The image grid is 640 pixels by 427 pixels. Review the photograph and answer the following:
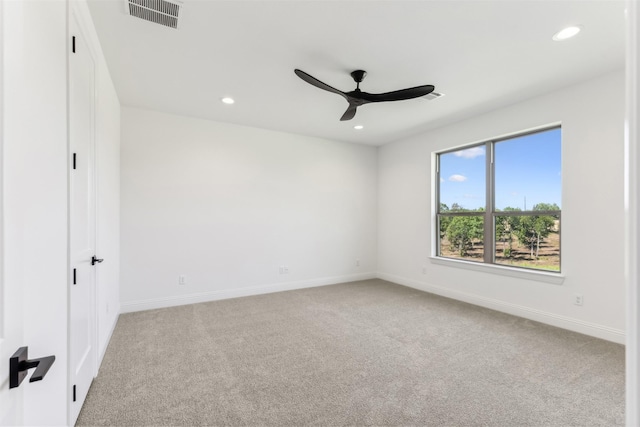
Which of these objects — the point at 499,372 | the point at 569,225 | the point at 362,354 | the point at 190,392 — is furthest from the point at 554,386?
the point at 190,392

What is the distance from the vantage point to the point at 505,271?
382 centimetres

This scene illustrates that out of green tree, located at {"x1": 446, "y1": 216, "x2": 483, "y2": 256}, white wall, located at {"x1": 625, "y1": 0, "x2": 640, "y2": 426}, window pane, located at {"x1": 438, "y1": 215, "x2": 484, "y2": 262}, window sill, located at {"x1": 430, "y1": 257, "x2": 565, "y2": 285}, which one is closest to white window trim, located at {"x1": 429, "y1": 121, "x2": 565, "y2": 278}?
window sill, located at {"x1": 430, "y1": 257, "x2": 565, "y2": 285}

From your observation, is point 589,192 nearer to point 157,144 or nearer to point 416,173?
point 416,173

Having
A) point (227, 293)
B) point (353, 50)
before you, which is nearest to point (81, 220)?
point (353, 50)

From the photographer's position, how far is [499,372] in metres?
2.38

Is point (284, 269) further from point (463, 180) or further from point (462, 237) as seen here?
point (463, 180)

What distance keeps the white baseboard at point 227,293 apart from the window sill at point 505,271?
68.0 inches

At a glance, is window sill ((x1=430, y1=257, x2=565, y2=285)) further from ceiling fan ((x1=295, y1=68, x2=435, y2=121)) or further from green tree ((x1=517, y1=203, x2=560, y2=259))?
ceiling fan ((x1=295, y1=68, x2=435, y2=121))

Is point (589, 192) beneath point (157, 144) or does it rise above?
beneath

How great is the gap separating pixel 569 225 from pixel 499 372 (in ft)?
6.31

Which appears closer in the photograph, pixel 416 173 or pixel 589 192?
pixel 589 192

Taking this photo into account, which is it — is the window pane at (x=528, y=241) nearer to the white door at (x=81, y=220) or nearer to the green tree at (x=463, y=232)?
the green tree at (x=463, y=232)

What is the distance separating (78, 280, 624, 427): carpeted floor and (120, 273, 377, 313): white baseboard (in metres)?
0.20

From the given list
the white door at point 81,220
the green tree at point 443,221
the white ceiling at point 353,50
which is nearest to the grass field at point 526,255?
the green tree at point 443,221
